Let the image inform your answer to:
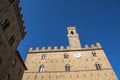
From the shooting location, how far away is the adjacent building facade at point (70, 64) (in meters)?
18.1

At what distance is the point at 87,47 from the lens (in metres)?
23.3

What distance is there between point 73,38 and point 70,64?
7725mm

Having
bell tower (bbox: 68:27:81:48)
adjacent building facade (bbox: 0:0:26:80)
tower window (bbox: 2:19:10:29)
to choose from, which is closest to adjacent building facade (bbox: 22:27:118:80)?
bell tower (bbox: 68:27:81:48)

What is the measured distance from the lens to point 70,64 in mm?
20250

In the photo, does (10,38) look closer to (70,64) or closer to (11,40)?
(11,40)

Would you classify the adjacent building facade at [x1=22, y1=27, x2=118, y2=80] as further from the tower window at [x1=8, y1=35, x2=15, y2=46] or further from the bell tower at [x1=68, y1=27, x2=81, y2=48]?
the tower window at [x1=8, y1=35, x2=15, y2=46]

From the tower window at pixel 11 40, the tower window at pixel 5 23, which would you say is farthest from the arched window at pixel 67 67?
the tower window at pixel 5 23

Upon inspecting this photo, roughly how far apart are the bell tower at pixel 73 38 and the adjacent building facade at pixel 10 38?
13.1 meters

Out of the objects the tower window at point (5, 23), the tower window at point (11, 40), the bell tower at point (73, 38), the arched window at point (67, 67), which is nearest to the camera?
the tower window at point (5, 23)

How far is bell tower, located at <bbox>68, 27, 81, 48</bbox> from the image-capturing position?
79.1 ft

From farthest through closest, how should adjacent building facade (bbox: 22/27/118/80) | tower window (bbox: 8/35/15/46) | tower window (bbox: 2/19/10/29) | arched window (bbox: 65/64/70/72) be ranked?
arched window (bbox: 65/64/70/72) < adjacent building facade (bbox: 22/27/118/80) < tower window (bbox: 8/35/15/46) < tower window (bbox: 2/19/10/29)

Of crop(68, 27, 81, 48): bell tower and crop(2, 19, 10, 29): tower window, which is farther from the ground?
crop(68, 27, 81, 48): bell tower

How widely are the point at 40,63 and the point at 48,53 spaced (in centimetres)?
287

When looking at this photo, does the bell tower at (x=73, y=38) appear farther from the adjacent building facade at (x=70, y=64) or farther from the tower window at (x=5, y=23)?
the tower window at (x=5, y=23)
